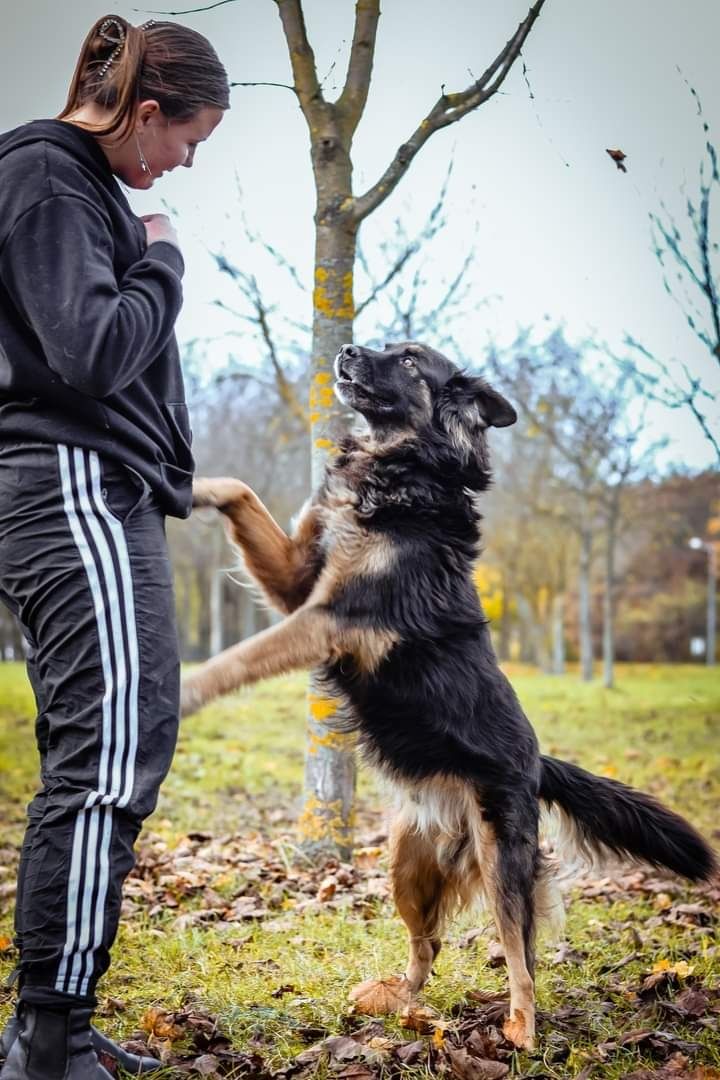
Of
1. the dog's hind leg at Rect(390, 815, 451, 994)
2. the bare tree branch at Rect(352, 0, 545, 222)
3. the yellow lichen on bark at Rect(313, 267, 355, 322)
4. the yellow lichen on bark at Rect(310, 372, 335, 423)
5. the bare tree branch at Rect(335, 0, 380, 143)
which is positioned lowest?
the dog's hind leg at Rect(390, 815, 451, 994)

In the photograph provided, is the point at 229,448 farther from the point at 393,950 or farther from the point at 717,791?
the point at 393,950

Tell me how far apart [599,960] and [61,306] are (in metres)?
3.37

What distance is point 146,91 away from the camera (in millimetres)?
2330

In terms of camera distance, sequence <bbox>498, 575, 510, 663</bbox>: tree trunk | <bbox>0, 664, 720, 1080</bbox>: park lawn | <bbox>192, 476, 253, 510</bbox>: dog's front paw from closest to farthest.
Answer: <bbox>0, 664, 720, 1080</bbox>: park lawn
<bbox>192, 476, 253, 510</bbox>: dog's front paw
<bbox>498, 575, 510, 663</bbox>: tree trunk

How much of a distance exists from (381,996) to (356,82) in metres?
4.60

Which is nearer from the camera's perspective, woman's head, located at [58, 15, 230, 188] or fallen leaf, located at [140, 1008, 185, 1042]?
woman's head, located at [58, 15, 230, 188]

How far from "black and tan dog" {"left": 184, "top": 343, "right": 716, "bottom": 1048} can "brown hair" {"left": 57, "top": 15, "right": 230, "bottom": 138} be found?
1.57m

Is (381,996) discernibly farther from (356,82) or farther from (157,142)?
(356,82)

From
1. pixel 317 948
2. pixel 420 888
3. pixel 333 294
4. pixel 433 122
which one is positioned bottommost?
pixel 317 948

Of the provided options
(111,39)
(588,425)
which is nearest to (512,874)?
(111,39)

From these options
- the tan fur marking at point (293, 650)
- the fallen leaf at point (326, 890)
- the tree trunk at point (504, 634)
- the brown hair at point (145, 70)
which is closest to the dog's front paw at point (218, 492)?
the tan fur marking at point (293, 650)

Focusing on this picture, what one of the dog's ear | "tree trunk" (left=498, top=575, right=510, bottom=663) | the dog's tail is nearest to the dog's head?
the dog's ear

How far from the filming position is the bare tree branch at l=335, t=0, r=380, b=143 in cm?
518

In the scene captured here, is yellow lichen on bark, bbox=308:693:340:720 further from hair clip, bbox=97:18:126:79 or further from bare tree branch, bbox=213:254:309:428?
bare tree branch, bbox=213:254:309:428
